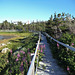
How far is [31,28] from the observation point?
8194 cm

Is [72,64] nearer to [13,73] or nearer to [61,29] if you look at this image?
[13,73]

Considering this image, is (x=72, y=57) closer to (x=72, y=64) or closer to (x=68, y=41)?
(x=72, y=64)

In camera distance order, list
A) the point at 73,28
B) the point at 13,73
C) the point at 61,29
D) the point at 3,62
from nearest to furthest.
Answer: the point at 13,73, the point at 3,62, the point at 73,28, the point at 61,29

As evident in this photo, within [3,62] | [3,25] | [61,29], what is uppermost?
[3,25]

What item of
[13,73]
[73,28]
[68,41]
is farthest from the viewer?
[73,28]

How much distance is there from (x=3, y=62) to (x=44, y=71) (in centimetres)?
401

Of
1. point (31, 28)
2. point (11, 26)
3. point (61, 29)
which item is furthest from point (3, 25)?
point (61, 29)

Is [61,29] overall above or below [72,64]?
above

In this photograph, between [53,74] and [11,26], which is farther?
[11,26]

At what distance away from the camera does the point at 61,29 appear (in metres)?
11.5

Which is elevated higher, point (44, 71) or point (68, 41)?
point (68, 41)

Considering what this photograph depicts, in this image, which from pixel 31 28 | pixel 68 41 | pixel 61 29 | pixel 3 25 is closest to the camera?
pixel 68 41

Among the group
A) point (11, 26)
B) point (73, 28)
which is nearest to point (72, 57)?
point (73, 28)

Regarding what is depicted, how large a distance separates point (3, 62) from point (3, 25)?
309 feet
